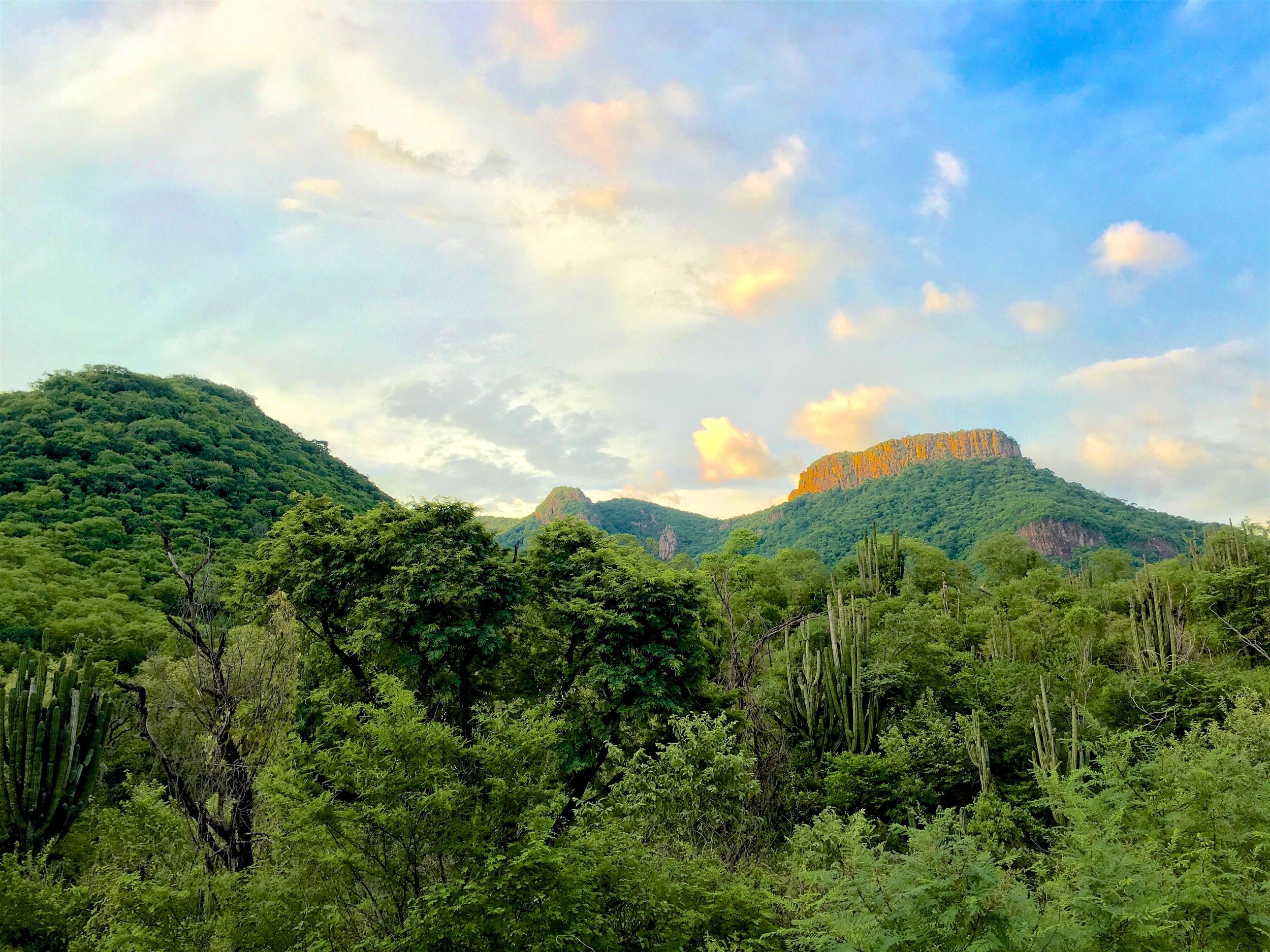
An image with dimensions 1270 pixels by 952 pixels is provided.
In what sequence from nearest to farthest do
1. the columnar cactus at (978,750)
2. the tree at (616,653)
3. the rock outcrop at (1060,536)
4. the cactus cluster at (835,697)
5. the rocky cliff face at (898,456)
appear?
the tree at (616,653) < the columnar cactus at (978,750) < the cactus cluster at (835,697) < the rock outcrop at (1060,536) < the rocky cliff face at (898,456)

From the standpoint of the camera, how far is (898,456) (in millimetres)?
98750

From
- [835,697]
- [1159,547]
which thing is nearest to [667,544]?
[1159,547]

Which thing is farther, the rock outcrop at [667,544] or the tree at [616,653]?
the rock outcrop at [667,544]

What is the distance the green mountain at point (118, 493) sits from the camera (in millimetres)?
23094

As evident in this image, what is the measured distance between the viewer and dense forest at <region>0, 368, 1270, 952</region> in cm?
671

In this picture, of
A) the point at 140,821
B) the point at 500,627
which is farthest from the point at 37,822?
the point at 500,627

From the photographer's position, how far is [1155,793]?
10.6m

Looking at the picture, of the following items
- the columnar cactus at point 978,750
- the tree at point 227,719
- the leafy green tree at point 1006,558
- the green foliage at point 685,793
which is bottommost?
the columnar cactus at point 978,750

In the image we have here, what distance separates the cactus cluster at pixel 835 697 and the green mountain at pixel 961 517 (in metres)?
37.6

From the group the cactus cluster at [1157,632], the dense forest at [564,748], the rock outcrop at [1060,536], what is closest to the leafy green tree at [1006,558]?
the rock outcrop at [1060,536]

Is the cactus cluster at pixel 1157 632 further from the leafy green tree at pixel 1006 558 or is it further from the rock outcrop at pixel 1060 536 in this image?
the rock outcrop at pixel 1060 536

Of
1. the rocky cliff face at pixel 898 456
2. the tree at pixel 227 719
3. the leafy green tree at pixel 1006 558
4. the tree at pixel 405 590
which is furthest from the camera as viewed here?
the rocky cliff face at pixel 898 456

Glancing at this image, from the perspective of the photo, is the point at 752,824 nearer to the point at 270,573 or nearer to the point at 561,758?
the point at 561,758

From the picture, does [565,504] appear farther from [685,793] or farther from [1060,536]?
[685,793]
